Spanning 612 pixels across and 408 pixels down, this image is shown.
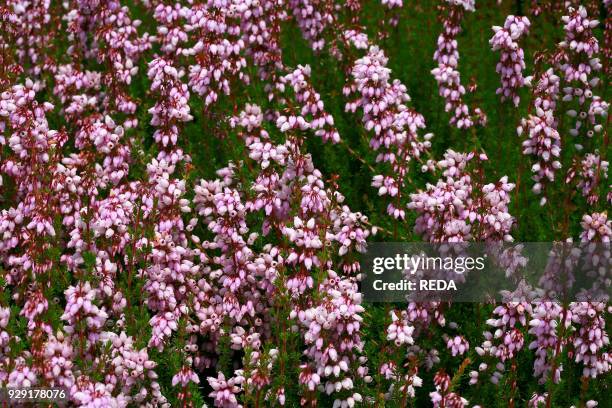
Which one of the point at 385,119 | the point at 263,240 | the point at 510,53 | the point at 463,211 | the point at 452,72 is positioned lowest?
the point at 463,211

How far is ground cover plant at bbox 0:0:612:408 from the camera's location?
5.91 meters

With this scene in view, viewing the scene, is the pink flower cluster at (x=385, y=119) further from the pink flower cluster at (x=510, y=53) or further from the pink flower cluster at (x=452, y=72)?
the pink flower cluster at (x=452, y=72)

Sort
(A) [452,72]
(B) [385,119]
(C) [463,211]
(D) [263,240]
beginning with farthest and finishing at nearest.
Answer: (A) [452,72] → (D) [263,240] → (B) [385,119] → (C) [463,211]

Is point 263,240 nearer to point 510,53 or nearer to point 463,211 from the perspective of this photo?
point 463,211

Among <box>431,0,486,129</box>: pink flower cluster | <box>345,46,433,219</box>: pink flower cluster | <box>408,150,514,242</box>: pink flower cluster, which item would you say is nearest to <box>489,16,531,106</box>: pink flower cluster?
<box>431,0,486,129</box>: pink flower cluster

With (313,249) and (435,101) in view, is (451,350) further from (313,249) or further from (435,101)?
(435,101)

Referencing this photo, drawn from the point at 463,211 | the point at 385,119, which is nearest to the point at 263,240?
the point at 385,119

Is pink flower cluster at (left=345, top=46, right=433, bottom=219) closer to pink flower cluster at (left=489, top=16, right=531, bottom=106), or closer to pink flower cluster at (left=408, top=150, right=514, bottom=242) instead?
pink flower cluster at (left=408, top=150, right=514, bottom=242)

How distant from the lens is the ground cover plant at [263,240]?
19.4 ft

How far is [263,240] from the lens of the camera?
8.12 m

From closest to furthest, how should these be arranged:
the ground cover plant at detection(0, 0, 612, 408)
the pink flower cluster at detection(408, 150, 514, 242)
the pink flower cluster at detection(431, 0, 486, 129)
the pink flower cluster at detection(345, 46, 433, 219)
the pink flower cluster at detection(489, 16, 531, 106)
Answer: the ground cover plant at detection(0, 0, 612, 408) < the pink flower cluster at detection(408, 150, 514, 242) < the pink flower cluster at detection(345, 46, 433, 219) < the pink flower cluster at detection(489, 16, 531, 106) < the pink flower cluster at detection(431, 0, 486, 129)

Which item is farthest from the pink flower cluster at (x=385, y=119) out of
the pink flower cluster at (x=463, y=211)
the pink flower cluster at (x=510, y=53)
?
the pink flower cluster at (x=510, y=53)

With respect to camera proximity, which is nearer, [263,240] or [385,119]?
[385,119]

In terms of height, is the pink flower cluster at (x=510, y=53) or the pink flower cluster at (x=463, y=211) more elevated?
the pink flower cluster at (x=510, y=53)
